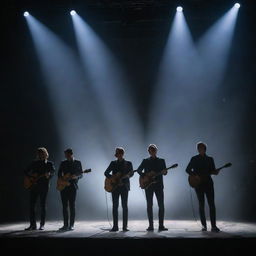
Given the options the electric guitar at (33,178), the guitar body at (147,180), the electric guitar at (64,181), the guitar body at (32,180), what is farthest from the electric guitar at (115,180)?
the guitar body at (32,180)

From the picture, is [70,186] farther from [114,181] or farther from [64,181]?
[114,181]

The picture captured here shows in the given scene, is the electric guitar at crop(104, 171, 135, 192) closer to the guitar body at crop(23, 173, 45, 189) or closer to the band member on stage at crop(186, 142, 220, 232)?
the band member on stage at crop(186, 142, 220, 232)

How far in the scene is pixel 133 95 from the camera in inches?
478

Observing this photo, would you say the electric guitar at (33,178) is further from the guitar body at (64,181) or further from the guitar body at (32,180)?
the guitar body at (64,181)

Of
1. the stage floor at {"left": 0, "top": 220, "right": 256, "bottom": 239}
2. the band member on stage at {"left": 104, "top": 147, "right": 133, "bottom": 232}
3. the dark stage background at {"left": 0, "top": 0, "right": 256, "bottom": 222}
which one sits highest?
the dark stage background at {"left": 0, "top": 0, "right": 256, "bottom": 222}

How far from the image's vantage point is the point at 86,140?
12.1 m

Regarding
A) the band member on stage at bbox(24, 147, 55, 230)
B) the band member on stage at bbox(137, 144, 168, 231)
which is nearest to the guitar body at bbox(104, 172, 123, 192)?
the band member on stage at bbox(137, 144, 168, 231)

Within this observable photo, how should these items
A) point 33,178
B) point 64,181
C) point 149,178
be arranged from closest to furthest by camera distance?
point 149,178 < point 64,181 < point 33,178

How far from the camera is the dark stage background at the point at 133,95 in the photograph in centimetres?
1129

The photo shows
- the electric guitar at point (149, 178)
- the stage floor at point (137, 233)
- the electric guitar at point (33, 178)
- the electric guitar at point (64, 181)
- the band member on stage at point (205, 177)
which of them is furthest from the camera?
the electric guitar at point (33, 178)

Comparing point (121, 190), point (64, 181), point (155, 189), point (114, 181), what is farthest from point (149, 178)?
point (64, 181)

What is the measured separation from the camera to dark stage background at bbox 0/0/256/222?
37.0ft

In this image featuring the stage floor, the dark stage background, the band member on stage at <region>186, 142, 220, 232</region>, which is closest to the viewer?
the stage floor

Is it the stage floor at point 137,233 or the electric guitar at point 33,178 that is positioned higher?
the electric guitar at point 33,178
